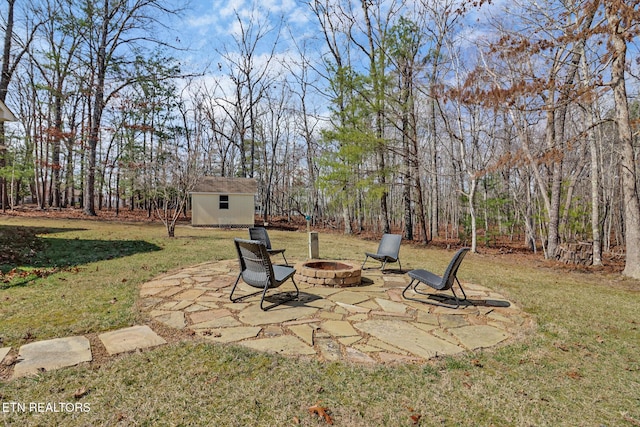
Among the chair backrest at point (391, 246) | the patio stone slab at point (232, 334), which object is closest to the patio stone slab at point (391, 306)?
the patio stone slab at point (232, 334)

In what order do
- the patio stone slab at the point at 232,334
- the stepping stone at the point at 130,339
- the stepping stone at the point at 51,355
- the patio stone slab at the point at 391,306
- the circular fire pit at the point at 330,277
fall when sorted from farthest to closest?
the circular fire pit at the point at 330,277, the patio stone slab at the point at 391,306, the patio stone slab at the point at 232,334, the stepping stone at the point at 130,339, the stepping stone at the point at 51,355

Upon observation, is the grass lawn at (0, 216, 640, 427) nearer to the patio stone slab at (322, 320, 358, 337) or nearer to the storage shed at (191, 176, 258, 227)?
the patio stone slab at (322, 320, 358, 337)

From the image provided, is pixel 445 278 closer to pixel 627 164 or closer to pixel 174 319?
pixel 174 319

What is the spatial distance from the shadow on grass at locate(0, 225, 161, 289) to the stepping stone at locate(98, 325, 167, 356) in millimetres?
3008

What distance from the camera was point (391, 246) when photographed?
6512mm

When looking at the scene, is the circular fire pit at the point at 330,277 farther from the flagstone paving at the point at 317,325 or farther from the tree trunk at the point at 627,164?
the tree trunk at the point at 627,164

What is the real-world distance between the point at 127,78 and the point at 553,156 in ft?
74.9

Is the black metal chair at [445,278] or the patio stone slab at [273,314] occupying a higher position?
the black metal chair at [445,278]

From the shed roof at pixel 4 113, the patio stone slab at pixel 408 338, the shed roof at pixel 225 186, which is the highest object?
the shed roof at pixel 4 113

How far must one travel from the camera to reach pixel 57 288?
183 inches

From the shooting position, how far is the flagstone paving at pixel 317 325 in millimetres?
2822

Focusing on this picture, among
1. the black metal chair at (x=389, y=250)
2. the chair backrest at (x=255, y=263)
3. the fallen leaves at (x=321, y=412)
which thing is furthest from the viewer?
the black metal chair at (x=389, y=250)

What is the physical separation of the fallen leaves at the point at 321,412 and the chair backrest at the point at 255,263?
199 centimetres

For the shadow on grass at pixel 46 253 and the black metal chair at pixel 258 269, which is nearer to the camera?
the black metal chair at pixel 258 269
